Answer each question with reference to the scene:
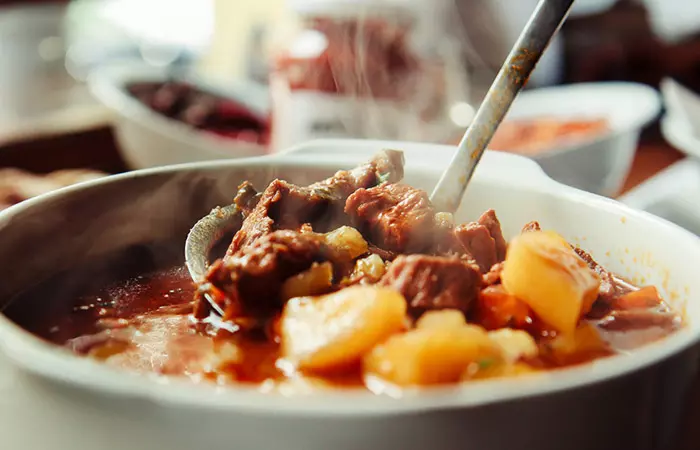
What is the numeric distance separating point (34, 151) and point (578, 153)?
194cm

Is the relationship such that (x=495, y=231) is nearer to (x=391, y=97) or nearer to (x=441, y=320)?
(x=441, y=320)

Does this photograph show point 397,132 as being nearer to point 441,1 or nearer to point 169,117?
point 169,117

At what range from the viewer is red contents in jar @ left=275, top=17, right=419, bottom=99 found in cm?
249

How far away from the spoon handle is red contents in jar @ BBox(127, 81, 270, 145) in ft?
6.10

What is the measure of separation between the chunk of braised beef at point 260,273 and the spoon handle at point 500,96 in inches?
13.2

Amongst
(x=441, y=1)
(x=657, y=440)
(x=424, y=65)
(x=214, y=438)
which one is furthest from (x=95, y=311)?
(x=441, y=1)

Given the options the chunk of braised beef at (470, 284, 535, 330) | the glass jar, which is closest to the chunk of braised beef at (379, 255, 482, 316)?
the chunk of braised beef at (470, 284, 535, 330)

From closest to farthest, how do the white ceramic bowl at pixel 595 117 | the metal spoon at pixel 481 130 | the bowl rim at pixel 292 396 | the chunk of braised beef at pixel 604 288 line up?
the bowl rim at pixel 292 396 → the chunk of braised beef at pixel 604 288 → the metal spoon at pixel 481 130 → the white ceramic bowl at pixel 595 117

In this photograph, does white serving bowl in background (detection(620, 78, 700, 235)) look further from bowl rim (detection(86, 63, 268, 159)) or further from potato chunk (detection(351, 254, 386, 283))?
bowl rim (detection(86, 63, 268, 159))

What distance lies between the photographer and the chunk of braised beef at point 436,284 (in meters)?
0.87

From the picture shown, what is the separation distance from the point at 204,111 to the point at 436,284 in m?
2.45

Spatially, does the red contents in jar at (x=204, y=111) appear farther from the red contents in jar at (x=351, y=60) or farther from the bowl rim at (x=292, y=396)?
the bowl rim at (x=292, y=396)

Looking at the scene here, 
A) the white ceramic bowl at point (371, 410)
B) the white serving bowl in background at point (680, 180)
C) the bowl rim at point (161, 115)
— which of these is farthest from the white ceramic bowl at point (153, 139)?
the white ceramic bowl at point (371, 410)

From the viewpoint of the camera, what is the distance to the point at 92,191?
115 cm
